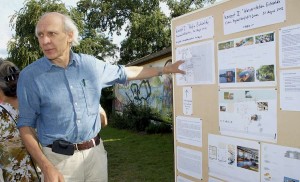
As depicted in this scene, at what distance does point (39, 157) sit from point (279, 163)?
6.21 feet

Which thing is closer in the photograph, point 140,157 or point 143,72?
point 143,72

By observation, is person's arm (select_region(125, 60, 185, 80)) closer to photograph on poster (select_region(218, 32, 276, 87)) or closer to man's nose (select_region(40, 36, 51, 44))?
photograph on poster (select_region(218, 32, 276, 87))

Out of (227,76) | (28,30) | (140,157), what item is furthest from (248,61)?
(28,30)

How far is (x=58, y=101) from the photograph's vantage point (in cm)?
301

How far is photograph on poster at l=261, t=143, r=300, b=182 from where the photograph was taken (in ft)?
8.79

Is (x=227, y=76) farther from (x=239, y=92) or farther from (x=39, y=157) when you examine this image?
(x=39, y=157)

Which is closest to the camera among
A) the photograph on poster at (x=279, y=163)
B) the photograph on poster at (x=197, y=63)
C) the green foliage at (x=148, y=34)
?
the photograph on poster at (x=279, y=163)

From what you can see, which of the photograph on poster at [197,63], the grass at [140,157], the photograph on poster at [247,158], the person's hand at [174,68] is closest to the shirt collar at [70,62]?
the person's hand at [174,68]

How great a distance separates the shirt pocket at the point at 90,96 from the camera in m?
3.15

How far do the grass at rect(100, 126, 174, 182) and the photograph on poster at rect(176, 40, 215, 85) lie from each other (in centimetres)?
412

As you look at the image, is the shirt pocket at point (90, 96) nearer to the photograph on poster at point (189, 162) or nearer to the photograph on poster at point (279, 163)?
the photograph on poster at point (189, 162)

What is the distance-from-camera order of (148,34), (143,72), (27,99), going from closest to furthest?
(27,99) < (143,72) < (148,34)

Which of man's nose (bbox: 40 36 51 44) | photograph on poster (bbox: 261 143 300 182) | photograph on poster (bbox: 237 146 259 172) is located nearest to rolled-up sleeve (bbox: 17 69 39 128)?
man's nose (bbox: 40 36 51 44)

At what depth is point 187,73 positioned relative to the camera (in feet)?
12.1
